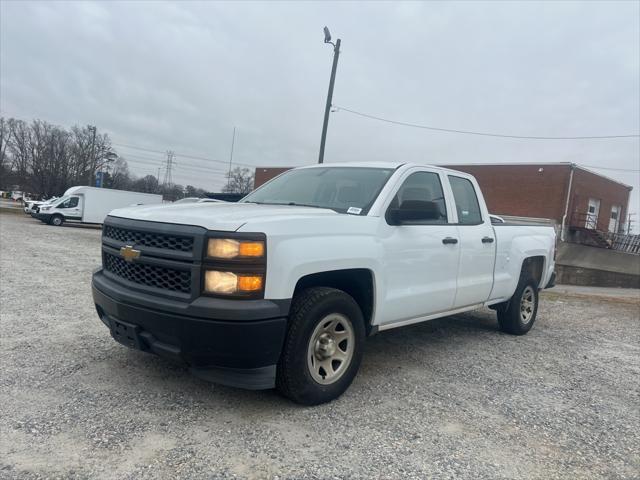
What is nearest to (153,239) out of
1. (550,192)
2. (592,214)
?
(550,192)

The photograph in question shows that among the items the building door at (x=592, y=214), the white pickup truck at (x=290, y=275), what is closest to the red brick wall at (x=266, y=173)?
the building door at (x=592, y=214)

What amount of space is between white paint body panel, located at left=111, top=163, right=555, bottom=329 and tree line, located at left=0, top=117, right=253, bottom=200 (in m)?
56.8

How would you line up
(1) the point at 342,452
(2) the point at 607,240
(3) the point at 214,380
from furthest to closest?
(2) the point at 607,240 → (3) the point at 214,380 → (1) the point at 342,452

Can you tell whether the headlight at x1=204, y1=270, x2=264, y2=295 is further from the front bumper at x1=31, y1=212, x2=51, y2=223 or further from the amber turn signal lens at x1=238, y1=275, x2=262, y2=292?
the front bumper at x1=31, y1=212, x2=51, y2=223

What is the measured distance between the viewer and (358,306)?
3.79m

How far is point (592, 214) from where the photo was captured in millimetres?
30984

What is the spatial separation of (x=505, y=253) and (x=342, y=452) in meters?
3.67

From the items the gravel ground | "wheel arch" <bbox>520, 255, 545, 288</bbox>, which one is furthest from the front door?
"wheel arch" <bbox>520, 255, 545, 288</bbox>

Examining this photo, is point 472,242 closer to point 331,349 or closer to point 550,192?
point 331,349

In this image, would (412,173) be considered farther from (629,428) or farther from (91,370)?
(91,370)

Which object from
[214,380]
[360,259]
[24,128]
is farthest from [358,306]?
[24,128]

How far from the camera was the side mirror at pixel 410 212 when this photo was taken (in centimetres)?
400

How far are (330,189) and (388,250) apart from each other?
0.93m

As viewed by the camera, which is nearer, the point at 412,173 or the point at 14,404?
the point at 14,404
